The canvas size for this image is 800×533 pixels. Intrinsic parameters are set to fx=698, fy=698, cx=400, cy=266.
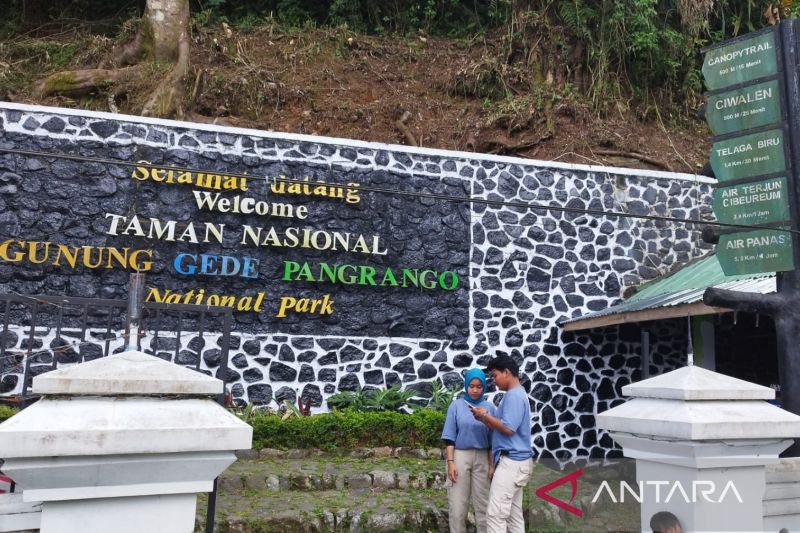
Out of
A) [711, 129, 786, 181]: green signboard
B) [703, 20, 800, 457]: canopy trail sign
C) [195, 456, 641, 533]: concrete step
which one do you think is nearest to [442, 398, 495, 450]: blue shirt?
[195, 456, 641, 533]: concrete step

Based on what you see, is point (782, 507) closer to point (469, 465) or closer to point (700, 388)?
point (700, 388)

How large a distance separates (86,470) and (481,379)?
3364mm

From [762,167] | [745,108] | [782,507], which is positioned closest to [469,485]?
[782,507]

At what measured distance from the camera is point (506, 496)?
5027mm

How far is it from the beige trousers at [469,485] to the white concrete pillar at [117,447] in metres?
2.85

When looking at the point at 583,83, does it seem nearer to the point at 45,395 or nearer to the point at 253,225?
the point at 253,225

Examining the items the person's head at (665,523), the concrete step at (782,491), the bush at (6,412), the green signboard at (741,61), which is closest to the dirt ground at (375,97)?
the bush at (6,412)

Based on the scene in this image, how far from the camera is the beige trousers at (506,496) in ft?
16.3

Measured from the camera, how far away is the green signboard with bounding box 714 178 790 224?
5.96 meters

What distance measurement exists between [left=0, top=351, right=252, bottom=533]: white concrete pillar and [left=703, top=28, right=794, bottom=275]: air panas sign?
4.89 meters

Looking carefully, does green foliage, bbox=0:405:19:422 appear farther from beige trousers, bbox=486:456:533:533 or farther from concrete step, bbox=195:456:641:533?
beige trousers, bbox=486:456:533:533

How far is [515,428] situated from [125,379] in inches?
119

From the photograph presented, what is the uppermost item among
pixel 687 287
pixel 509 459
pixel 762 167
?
pixel 762 167

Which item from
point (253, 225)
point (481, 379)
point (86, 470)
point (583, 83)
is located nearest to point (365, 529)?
point (481, 379)
